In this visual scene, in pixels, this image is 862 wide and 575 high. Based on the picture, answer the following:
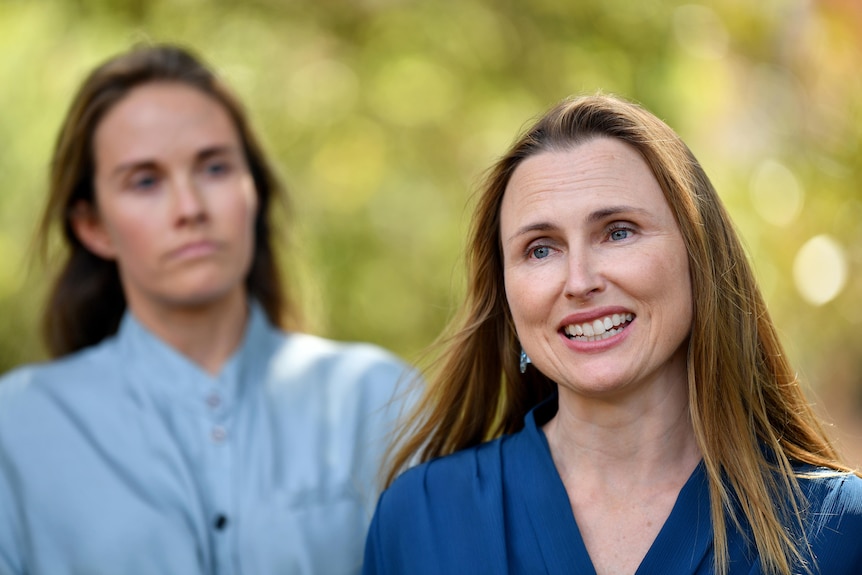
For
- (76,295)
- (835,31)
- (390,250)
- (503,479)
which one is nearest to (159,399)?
(76,295)

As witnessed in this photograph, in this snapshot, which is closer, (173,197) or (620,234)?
(620,234)

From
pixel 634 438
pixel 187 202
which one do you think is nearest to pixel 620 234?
pixel 634 438

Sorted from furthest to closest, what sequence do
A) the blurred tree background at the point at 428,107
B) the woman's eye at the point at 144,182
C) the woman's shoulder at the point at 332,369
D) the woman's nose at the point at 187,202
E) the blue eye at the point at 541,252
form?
the blurred tree background at the point at 428,107 < the woman's shoulder at the point at 332,369 < the woman's eye at the point at 144,182 < the woman's nose at the point at 187,202 < the blue eye at the point at 541,252

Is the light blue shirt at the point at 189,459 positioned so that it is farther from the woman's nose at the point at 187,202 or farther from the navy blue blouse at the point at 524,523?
the navy blue blouse at the point at 524,523

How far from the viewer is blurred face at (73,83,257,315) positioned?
3.31 m

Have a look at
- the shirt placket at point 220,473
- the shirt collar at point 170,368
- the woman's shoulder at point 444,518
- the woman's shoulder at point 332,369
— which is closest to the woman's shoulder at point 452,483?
the woman's shoulder at point 444,518

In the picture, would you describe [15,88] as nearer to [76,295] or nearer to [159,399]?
[76,295]

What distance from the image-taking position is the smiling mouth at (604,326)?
2.19 metres

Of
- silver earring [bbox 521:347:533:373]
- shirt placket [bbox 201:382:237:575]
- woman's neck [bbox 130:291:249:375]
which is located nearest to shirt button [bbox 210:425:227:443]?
shirt placket [bbox 201:382:237:575]

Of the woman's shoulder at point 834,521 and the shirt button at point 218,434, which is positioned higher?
the shirt button at point 218,434

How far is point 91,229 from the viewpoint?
3.67m

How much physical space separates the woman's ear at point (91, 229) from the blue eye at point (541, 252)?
1764 millimetres

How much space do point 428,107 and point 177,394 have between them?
2302mm

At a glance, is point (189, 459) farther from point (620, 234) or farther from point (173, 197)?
point (620, 234)
